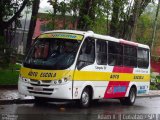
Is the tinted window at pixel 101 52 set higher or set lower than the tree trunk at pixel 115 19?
lower

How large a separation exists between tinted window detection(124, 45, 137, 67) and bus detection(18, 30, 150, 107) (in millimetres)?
735

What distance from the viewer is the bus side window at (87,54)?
58.1 feet

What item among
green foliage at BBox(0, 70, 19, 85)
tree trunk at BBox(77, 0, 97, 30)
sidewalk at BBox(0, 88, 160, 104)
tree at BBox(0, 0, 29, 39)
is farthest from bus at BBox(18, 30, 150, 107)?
tree at BBox(0, 0, 29, 39)

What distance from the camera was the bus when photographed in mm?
17094

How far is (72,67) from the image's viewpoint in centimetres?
1720

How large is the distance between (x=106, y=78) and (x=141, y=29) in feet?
161

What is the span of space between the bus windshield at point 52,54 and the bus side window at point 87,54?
1.12 feet

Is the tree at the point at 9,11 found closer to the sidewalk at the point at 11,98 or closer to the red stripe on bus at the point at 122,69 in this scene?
the sidewalk at the point at 11,98

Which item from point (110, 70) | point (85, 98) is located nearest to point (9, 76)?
point (110, 70)

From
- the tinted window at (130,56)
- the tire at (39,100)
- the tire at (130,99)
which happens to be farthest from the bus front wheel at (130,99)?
the tire at (39,100)

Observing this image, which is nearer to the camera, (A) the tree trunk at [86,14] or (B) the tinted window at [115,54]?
(B) the tinted window at [115,54]

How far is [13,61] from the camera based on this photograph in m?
25.2

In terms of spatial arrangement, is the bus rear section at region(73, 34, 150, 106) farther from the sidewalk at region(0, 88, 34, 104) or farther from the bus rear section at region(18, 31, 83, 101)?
the sidewalk at region(0, 88, 34, 104)

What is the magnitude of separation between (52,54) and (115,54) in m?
3.93
